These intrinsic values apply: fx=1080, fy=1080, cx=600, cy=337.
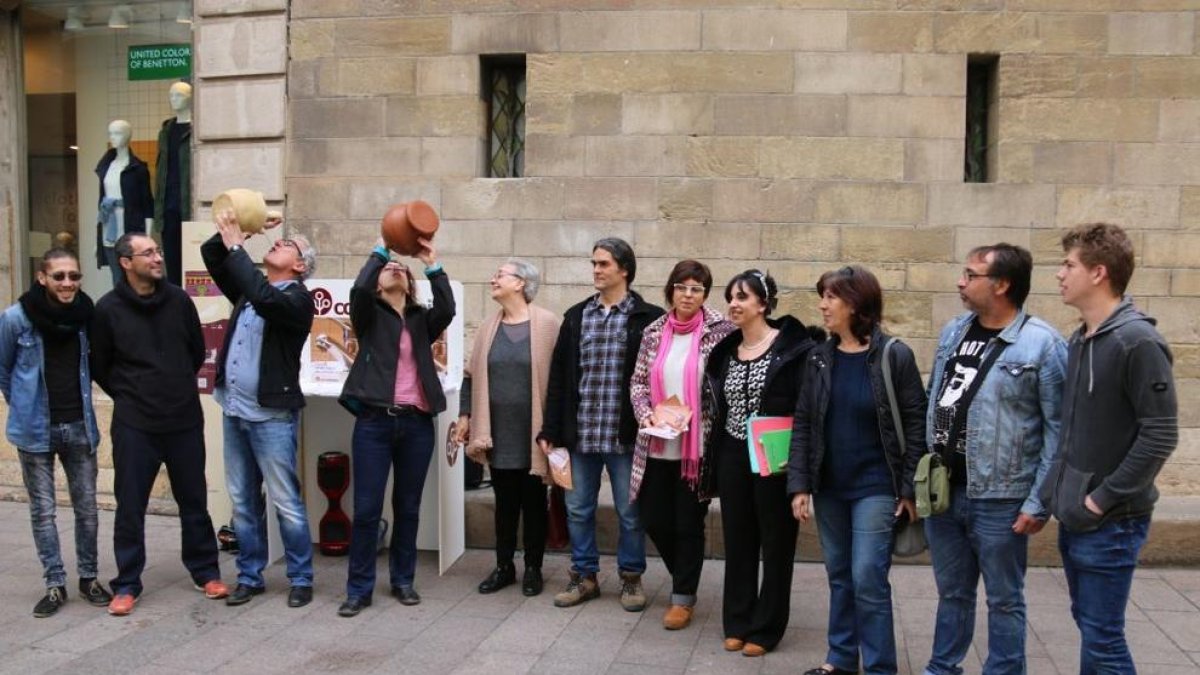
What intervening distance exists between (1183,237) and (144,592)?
6945 mm

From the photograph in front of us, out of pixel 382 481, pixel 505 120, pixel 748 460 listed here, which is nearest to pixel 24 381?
pixel 382 481

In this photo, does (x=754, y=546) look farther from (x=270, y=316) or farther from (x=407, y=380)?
(x=270, y=316)

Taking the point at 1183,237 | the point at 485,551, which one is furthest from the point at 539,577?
the point at 1183,237

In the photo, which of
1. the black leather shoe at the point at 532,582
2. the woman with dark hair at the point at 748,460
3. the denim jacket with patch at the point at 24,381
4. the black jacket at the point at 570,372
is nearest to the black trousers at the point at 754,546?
the woman with dark hair at the point at 748,460

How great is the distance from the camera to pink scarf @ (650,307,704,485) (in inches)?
213

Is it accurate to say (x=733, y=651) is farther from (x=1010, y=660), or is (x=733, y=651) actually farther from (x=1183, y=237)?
(x=1183, y=237)

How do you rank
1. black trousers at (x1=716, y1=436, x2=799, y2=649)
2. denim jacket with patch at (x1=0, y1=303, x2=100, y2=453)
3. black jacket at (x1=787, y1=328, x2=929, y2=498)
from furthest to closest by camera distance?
denim jacket with patch at (x1=0, y1=303, x2=100, y2=453), black trousers at (x1=716, y1=436, x2=799, y2=649), black jacket at (x1=787, y1=328, x2=929, y2=498)

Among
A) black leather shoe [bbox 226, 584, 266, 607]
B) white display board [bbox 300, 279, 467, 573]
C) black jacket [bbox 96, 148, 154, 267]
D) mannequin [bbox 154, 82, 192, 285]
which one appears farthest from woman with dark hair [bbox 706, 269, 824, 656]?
black jacket [bbox 96, 148, 154, 267]

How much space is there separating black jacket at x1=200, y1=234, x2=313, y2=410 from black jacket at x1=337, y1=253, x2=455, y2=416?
0.29 metres

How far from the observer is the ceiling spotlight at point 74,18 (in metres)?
9.51

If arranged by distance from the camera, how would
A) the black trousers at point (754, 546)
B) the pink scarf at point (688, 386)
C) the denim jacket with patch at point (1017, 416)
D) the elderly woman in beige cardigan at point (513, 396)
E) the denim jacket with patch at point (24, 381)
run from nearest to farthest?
the denim jacket with patch at point (1017, 416) < the black trousers at point (754, 546) < the pink scarf at point (688, 386) < the denim jacket with patch at point (24, 381) < the elderly woman in beige cardigan at point (513, 396)

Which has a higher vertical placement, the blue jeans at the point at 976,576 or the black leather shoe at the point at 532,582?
the blue jeans at the point at 976,576

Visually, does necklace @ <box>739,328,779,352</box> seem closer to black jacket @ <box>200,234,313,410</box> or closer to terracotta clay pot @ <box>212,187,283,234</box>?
black jacket @ <box>200,234,313,410</box>

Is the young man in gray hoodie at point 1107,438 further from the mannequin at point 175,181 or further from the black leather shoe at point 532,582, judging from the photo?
the mannequin at point 175,181
